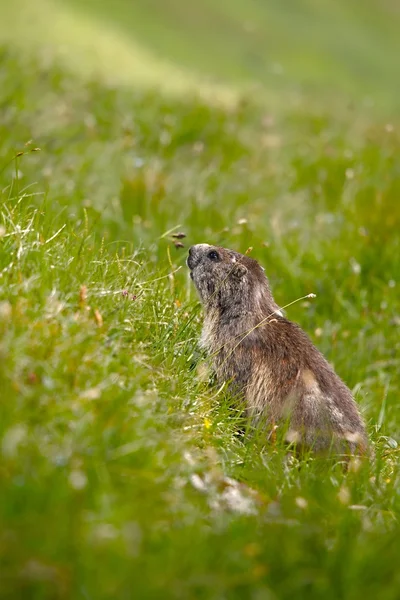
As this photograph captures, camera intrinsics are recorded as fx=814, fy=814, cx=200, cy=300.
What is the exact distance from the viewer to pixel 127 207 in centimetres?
989

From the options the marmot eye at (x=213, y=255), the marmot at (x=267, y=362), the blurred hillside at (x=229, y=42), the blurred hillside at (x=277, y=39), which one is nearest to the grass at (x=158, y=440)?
the marmot at (x=267, y=362)

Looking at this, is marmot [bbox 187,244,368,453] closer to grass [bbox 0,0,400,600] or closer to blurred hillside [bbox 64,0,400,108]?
grass [bbox 0,0,400,600]

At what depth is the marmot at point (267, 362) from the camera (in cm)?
532

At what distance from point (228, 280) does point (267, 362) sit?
0.92m

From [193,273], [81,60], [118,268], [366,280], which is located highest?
[118,268]

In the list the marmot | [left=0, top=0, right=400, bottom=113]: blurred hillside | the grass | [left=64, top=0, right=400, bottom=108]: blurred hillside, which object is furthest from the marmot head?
[left=64, top=0, right=400, bottom=108]: blurred hillside

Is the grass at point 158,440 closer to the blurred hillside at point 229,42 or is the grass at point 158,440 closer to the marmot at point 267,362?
the marmot at point 267,362

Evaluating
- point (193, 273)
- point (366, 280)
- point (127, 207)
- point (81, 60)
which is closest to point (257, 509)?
point (193, 273)

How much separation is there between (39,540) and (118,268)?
8.78 ft

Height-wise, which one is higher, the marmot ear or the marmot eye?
the marmot ear

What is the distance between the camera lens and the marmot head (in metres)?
6.23

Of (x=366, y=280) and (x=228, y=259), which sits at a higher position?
(x=228, y=259)

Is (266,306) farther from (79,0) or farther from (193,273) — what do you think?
(79,0)

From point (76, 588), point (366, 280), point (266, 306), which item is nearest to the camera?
point (76, 588)
